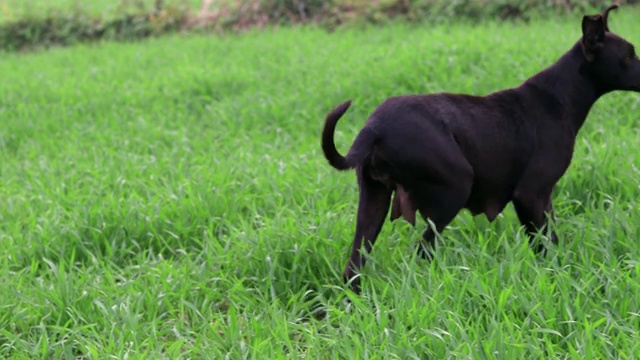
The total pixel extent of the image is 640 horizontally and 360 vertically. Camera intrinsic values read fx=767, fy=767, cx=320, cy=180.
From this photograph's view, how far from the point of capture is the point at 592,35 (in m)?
3.25

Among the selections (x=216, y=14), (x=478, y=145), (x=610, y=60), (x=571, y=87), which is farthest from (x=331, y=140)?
(x=216, y=14)

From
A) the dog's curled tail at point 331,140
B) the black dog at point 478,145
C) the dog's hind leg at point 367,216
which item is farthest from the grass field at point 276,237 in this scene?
the dog's curled tail at point 331,140

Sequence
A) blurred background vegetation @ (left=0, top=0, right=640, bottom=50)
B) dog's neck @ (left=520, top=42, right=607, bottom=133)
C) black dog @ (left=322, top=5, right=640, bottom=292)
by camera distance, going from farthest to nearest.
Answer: blurred background vegetation @ (left=0, top=0, right=640, bottom=50)
dog's neck @ (left=520, top=42, right=607, bottom=133)
black dog @ (left=322, top=5, right=640, bottom=292)

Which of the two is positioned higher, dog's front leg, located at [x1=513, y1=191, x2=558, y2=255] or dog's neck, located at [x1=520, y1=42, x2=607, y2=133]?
dog's neck, located at [x1=520, y1=42, x2=607, y2=133]

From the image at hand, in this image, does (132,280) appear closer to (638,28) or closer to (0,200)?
(0,200)

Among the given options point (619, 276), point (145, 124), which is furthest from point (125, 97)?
point (619, 276)

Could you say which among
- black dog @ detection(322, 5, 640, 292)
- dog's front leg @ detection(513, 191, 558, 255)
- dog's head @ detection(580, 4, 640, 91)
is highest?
dog's head @ detection(580, 4, 640, 91)

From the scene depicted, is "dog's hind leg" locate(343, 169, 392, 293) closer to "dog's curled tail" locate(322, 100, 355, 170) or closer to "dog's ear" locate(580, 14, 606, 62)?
"dog's curled tail" locate(322, 100, 355, 170)

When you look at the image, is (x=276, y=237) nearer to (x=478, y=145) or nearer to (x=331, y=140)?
(x=331, y=140)

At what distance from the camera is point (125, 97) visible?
25.0ft

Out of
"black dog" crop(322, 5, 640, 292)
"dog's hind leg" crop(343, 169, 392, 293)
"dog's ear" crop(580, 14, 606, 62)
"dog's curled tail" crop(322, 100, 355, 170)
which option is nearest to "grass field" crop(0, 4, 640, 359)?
"dog's hind leg" crop(343, 169, 392, 293)

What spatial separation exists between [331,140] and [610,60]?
1.29 m

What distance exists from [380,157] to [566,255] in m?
0.87

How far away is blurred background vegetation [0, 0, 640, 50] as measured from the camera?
9.50 m
